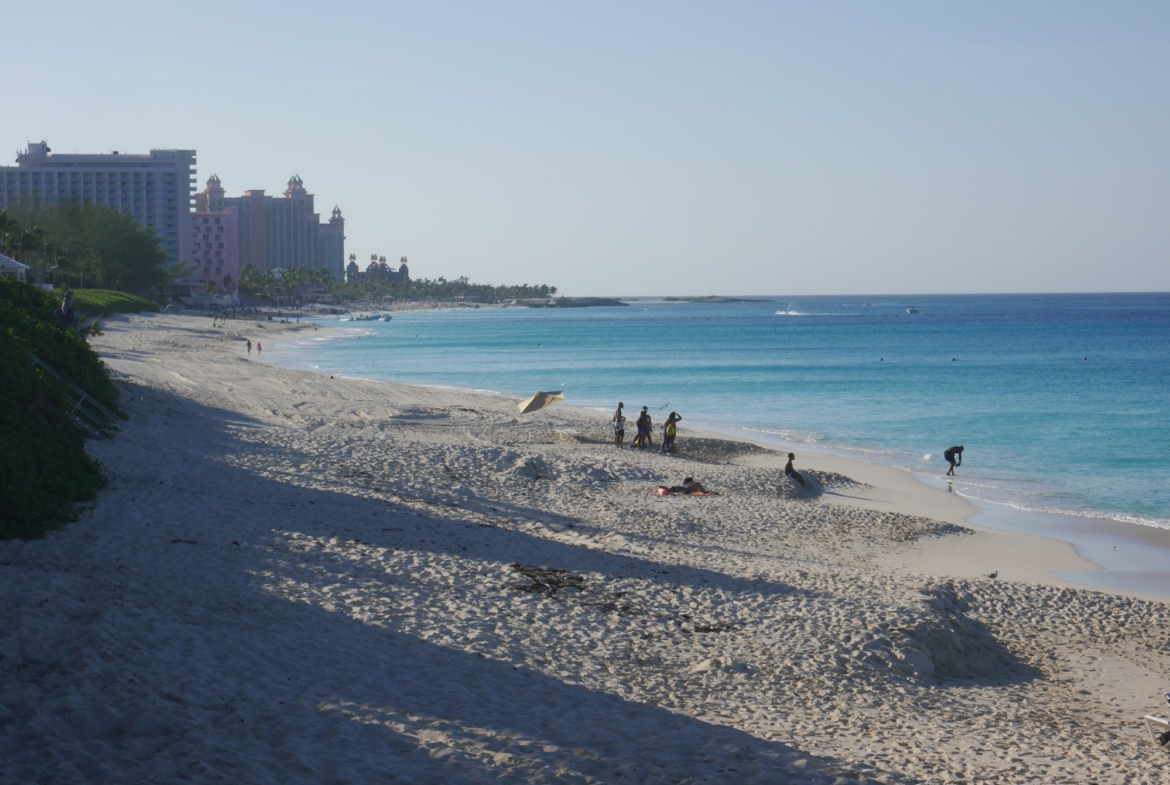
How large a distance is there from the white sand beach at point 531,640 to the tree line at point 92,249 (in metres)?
81.8

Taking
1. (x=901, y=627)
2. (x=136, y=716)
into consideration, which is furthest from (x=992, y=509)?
(x=136, y=716)

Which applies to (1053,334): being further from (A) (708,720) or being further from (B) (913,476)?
(A) (708,720)

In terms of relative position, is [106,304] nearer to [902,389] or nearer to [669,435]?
[902,389]

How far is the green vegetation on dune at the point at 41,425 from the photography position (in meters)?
10.8

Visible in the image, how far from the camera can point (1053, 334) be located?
106500 mm

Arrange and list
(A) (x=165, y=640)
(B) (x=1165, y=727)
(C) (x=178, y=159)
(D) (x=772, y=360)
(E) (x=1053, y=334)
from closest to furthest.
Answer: (A) (x=165, y=640)
(B) (x=1165, y=727)
(D) (x=772, y=360)
(E) (x=1053, y=334)
(C) (x=178, y=159)

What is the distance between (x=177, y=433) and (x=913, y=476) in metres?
17.6

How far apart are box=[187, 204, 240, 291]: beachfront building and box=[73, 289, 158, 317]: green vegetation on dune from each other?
346 feet

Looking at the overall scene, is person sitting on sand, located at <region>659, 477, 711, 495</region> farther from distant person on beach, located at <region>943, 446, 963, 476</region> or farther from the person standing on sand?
distant person on beach, located at <region>943, 446, 963, 476</region>

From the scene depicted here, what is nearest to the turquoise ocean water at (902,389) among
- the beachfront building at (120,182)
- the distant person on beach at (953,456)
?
the distant person on beach at (953,456)

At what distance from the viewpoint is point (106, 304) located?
7231 cm

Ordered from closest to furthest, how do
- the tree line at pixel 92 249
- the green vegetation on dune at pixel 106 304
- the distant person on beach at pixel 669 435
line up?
the distant person on beach at pixel 669 435 → the green vegetation on dune at pixel 106 304 → the tree line at pixel 92 249

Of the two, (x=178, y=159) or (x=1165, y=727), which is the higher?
(x=178, y=159)

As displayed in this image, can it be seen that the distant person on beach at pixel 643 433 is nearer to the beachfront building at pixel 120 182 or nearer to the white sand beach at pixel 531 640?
the white sand beach at pixel 531 640
